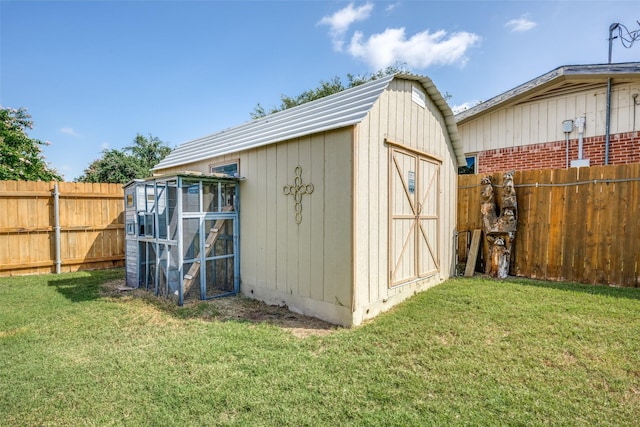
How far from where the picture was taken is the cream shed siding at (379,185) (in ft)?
12.9

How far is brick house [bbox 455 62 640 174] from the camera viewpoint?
6.76 meters

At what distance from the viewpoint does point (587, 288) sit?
5035 mm

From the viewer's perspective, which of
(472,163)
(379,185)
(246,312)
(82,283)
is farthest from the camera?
(472,163)

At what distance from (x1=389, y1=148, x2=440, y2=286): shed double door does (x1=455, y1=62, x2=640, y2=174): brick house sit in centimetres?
375

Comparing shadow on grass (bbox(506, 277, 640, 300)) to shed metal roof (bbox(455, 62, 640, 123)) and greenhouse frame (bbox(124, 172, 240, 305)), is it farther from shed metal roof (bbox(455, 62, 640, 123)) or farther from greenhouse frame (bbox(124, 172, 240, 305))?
greenhouse frame (bbox(124, 172, 240, 305))

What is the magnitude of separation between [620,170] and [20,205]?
12.1 meters

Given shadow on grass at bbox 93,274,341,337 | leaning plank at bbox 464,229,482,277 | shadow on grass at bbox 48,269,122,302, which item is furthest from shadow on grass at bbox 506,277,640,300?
shadow on grass at bbox 48,269,122,302

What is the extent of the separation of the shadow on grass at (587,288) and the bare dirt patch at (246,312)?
154 inches

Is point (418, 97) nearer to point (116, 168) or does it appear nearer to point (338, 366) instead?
point (338, 366)

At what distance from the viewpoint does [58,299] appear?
510cm

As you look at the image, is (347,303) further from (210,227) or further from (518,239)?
(518,239)

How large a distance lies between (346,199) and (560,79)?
7035 millimetres

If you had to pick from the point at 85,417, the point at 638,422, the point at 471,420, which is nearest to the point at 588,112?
the point at 638,422

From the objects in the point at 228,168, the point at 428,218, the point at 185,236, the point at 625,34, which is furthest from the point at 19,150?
the point at 625,34
